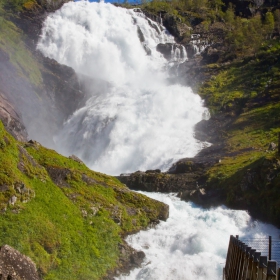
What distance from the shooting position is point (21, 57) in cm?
6519

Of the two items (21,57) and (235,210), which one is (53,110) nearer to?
(21,57)

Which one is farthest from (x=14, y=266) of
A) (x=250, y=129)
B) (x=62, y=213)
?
(x=250, y=129)

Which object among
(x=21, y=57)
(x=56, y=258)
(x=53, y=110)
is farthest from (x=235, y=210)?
(x=21, y=57)

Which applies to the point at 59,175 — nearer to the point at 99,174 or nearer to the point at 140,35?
the point at 99,174

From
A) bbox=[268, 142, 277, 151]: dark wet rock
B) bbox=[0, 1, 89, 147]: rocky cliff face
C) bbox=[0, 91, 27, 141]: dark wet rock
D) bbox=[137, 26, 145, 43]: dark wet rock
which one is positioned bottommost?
bbox=[0, 91, 27, 141]: dark wet rock

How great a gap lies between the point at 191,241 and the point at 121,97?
4641 centimetres

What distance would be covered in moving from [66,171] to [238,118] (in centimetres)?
3569

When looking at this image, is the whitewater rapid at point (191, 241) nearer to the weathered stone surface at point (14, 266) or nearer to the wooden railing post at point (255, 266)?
the weathered stone surface at point (14, 266)

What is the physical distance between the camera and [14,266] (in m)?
11.3

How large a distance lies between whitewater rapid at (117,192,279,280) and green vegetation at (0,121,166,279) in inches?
53.7

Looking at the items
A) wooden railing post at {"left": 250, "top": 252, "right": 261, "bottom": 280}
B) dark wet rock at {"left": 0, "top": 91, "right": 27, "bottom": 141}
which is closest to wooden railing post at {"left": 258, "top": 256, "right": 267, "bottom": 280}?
wooden railing post at {"left": 250, "top": 252, "right": 261, "bottom": 280}

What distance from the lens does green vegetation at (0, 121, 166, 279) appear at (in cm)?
1593

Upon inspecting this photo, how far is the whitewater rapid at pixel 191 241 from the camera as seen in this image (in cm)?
1916

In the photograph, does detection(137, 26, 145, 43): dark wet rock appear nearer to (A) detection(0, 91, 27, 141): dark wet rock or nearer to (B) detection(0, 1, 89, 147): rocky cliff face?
(B) detection(0, 1, 89, 147): rocky cliff face
